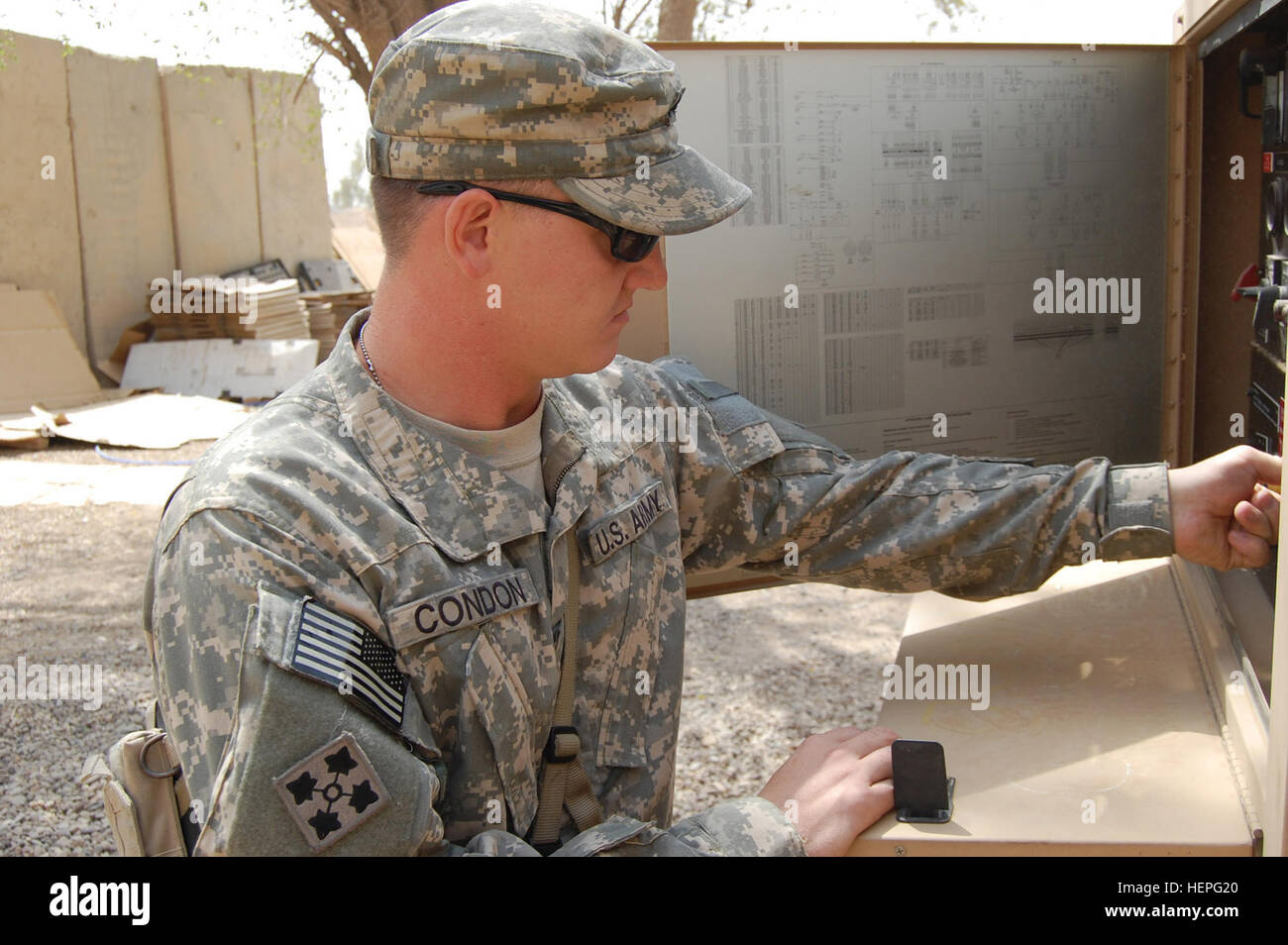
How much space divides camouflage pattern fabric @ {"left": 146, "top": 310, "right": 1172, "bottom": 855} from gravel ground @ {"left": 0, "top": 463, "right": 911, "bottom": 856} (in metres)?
1.72

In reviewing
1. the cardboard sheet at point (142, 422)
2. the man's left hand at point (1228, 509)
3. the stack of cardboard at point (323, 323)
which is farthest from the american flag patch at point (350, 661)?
the stack of cardboard at point (323, 323)

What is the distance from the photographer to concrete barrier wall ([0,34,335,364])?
905 centimetres

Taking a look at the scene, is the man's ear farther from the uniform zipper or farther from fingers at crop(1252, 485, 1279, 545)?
fingers at crop(1252, 485, 1279, 545)

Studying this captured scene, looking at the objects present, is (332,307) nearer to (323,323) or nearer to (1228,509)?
(323,323)

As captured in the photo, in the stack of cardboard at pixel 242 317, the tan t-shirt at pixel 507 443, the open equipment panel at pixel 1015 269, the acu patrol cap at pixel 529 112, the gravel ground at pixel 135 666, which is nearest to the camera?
the acu patrol cap at pixel 529 112

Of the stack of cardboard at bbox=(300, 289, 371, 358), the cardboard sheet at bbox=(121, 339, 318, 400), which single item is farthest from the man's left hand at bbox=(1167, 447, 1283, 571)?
the stack of cardboard at bbox=(300, 289, 371, 358)

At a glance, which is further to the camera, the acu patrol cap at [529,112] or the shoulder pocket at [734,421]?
the shoulder pocket at [734,421]

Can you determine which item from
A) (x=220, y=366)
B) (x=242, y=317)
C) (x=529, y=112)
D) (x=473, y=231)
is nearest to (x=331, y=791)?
(x=473, y=231)

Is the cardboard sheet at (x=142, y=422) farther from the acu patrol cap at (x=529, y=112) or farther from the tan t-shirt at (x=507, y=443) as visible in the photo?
the acu patrol cap at (x=529, y=112)

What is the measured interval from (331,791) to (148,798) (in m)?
0.35

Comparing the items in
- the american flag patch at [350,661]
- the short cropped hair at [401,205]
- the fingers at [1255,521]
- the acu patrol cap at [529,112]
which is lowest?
the american flag patch at [350,661]

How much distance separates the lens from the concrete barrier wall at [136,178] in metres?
9.05

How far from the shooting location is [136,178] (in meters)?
9.96

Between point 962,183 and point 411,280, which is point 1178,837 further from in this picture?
point 962,183
